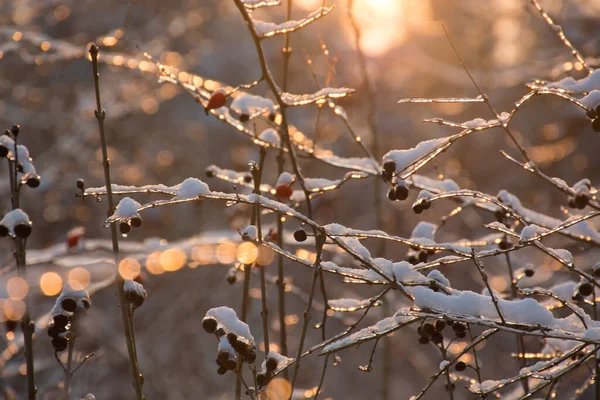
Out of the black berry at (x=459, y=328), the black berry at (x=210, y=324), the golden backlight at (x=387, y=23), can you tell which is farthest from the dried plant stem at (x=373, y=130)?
the golden backlight at (x=387, y=23)

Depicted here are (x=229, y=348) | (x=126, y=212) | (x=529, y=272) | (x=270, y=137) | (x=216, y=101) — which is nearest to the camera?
(x=229, y=348)

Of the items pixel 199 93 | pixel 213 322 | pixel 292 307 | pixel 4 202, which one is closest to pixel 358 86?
pixel 292 307

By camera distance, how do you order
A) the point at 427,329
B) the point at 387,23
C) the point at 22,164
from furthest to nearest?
the point at 387,23
the point at 22,164
the point at 427,329

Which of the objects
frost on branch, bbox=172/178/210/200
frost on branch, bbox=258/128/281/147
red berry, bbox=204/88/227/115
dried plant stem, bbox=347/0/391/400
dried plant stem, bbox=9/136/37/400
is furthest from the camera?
dried plant stem, bbox=347/0/391/400

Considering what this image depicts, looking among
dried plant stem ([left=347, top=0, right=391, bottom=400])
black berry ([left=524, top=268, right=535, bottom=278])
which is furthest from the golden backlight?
black berry ([left=524, top=268, right=535, bottom=278])

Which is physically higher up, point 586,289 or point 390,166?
point 390,166

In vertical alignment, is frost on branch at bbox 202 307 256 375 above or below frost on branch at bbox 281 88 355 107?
below

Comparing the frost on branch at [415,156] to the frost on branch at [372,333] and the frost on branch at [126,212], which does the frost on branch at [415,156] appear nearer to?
the frost on branch at [372,333]

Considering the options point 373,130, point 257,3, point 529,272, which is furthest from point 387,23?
point 257,3

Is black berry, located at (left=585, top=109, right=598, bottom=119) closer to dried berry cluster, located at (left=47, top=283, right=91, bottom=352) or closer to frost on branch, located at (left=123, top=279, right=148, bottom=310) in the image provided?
frost on branch, located at (left=123, top=279, right=148, bottom=310)

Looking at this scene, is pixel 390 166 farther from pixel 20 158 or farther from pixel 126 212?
pixel 20 158

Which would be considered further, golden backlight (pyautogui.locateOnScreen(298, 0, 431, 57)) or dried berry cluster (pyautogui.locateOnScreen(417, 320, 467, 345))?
golden backlight (pyautogui.locateOnScreen(298, 0, 431, 57))

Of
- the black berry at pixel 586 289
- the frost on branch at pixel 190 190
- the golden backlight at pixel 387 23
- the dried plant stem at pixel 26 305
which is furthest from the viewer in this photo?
the golden backlight at pixel 387 23

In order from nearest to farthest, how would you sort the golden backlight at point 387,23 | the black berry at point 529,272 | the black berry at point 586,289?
the black berry at point 586,289 → the black berry at point 529,272 → the golden backlight at point 387,23
